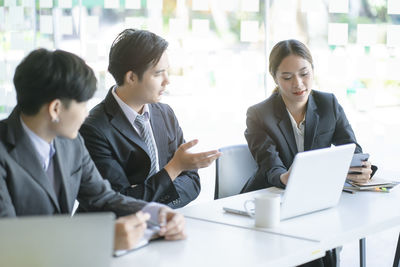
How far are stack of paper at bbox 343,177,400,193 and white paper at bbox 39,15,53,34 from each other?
2832mm

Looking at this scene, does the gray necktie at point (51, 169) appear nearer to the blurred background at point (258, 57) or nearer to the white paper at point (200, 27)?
the blurred background at point (258, 57)

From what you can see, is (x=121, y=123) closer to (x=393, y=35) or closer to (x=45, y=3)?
(x=45, y=3)

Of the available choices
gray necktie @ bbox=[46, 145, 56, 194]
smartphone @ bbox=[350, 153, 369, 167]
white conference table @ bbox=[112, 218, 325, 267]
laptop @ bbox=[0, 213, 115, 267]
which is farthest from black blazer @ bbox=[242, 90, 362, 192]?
laptop @ bbox=[0, 213, 115, 267]

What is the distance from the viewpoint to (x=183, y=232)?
217 centimetres

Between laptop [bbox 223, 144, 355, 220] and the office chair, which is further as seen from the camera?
the office chair

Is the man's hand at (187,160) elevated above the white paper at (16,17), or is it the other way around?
the white paper at (16,17)

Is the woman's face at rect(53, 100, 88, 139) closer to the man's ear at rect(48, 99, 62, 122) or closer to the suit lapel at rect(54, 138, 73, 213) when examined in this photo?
the man's ear at rect(48, 99, 62, 122)

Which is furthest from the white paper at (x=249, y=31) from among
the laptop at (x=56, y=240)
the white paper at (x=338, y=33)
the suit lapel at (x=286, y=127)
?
the laptop at (x=56, y=240)

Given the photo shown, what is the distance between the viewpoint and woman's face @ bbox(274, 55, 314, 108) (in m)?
3.35

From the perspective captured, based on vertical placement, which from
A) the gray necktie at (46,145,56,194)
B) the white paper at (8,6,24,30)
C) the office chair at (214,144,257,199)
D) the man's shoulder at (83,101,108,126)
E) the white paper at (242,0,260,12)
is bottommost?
the office chair at (214,144,257,199)

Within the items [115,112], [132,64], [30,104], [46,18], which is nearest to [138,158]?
[115,112]

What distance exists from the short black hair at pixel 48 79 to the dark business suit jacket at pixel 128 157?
2.50 ft

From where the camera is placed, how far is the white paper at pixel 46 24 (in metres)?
4.98

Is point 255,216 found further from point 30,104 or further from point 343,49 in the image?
point 343,49
